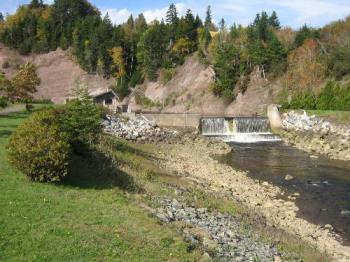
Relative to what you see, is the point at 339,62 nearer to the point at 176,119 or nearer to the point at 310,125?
the point at 310,125

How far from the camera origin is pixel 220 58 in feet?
247

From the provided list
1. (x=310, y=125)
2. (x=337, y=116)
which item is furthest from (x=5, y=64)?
(x=337, y=116)

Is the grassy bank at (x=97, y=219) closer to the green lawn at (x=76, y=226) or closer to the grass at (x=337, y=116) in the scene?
the green lawn at (x=76, y=226)

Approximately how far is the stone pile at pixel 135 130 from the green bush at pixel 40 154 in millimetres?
18219

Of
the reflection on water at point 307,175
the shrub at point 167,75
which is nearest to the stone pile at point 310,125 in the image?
the reflection on water at point 307,175

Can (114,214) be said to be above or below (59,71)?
below

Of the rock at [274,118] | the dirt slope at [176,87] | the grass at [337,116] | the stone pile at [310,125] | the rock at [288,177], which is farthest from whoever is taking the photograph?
the dirt slope at [176,87]

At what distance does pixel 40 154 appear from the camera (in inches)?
621

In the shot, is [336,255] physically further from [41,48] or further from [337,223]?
[41,48]

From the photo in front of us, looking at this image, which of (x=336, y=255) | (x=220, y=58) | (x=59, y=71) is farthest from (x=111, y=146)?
(x=59, y=71)

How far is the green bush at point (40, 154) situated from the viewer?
1565 centimetres

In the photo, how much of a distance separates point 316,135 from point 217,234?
31512mm

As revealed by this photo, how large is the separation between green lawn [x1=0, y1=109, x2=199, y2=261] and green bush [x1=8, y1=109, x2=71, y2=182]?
1.37 feet

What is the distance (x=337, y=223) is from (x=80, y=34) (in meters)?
88.3
